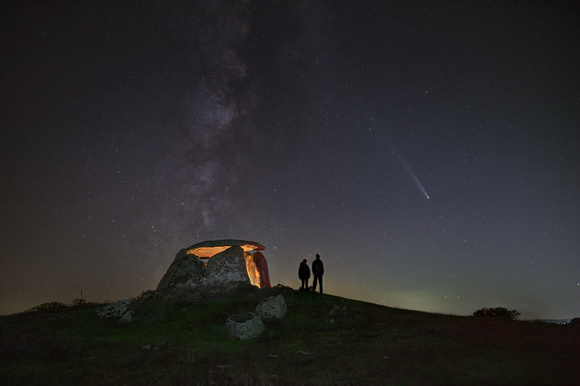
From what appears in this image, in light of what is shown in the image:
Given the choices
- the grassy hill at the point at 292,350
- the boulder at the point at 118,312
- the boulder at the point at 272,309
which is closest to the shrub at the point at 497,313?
the grassy hill at the point at 292,350

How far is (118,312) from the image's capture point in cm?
1878

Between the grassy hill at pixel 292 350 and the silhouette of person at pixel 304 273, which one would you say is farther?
the silhouette of person at pixel 304 273

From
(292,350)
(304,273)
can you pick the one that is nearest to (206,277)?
(304,273)

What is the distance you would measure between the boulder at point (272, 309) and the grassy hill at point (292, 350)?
0.49 m

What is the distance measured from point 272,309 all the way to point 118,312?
7698mm

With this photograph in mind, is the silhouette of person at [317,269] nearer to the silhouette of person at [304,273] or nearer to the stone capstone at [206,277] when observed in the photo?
the silhouette of person at [304,273]

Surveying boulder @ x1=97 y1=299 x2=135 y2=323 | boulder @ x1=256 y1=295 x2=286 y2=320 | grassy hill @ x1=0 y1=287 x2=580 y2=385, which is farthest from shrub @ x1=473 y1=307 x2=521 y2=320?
boulder @ x1=97 y1=299 x2=135 y2=323

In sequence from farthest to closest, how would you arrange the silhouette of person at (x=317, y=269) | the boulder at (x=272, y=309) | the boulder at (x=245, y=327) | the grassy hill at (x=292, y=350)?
1. the silhouette of person at (x=317, y=269)
2. the boulder at (x=272, y=309)
3. the boulder at (x=245, y=327)
4. the grassy hill at (x=292, y=350)

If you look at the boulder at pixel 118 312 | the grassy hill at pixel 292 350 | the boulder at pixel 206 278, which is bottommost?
the grassy hill at pixel 292 350

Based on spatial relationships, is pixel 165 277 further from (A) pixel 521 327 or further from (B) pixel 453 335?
(A) pixel 521 327

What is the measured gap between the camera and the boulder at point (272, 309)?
18266 mm

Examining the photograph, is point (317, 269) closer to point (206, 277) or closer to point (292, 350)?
point (206, 277)

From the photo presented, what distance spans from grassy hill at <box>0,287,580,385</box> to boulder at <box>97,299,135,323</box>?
40cm

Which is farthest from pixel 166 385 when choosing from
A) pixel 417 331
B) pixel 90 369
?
pixel 417 331
